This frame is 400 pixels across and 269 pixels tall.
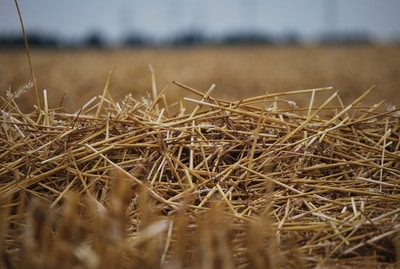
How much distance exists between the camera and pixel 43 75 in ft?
29.2

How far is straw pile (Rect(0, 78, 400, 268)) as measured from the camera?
4.12 feet

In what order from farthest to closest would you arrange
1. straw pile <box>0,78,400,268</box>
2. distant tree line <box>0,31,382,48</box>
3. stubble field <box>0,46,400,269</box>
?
distant tree line <box>0,31,382,48</box> < straw pile <box>0,78,400,268</box> < stubble field <box>0,46,400,269</box>

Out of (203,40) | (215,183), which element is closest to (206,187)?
(215,183)

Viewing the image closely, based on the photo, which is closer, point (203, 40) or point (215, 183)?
point (215, 183)

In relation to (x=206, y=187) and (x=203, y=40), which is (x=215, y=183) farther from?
(x=203, y=40)

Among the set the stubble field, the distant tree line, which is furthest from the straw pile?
the distant tree line

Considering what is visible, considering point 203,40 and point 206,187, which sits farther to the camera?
point 203,40

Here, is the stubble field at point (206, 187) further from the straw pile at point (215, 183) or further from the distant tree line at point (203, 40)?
the distant tree line at point (203, 40)

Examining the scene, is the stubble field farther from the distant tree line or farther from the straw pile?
the distant tree line

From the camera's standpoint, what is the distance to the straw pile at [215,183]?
1.26 m

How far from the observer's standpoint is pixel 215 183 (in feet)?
5.48

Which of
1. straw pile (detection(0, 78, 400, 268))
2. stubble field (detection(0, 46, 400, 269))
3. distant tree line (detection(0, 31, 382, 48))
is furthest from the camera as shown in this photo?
distant tree line (detection(0, 31, 382, 48))

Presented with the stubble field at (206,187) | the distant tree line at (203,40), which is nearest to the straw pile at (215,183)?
the stubble field at (206,187)

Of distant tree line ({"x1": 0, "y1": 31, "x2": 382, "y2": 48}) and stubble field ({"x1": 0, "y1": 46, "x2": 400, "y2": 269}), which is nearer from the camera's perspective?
stubble field ({"x1": 0, "y1": 46, "x2": 400, "y2": 269})
